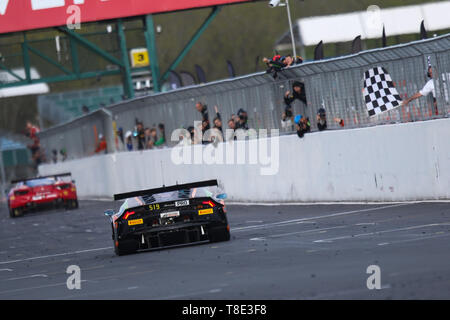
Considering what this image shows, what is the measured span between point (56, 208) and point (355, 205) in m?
17.0

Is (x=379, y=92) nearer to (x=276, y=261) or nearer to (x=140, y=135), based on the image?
(x=276, y=261)

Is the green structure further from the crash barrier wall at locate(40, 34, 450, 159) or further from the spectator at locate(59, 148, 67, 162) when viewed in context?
the crash barrier wall at locate(40, 34, 450, 159)

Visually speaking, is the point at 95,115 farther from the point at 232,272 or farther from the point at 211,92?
the point at 232,272

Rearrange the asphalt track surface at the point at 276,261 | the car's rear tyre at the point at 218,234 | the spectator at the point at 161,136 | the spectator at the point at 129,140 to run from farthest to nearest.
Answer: the spectator at the point at 129,140, the spectator at the point at 161,136, the car's rear tyre at the point at 218,234, the asphalt track surface at the point at 276,261

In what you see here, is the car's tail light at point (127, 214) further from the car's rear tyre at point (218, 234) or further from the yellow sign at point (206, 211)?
the car's rear tyre at point (218, 234)

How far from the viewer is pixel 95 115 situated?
4097 cm

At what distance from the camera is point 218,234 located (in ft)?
51.4

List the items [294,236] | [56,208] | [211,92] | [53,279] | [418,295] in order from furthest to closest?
[56,208] < [211,92] < [294,236] < [53,279] < [418,295]

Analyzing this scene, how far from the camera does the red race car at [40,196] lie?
3400cm

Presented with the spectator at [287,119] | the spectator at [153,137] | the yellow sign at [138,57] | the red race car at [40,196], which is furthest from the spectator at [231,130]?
the yellow sign at [138,57]

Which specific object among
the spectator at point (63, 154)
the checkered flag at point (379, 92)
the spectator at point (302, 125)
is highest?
the spectator at point (63, 154)

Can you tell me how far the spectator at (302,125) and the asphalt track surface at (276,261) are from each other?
2003mm

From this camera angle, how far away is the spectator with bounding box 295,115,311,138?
22.5 m
